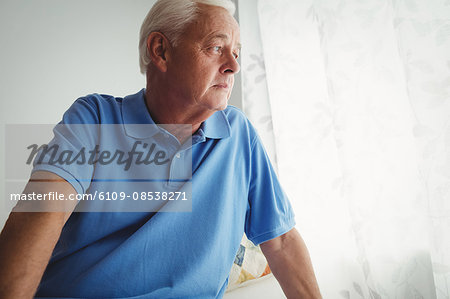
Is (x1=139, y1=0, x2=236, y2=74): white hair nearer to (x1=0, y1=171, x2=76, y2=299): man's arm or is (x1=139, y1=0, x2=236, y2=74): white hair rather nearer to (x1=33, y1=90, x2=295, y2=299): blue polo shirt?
(x1=33, y1=90, x2=295, y2=299): blue polo shirt

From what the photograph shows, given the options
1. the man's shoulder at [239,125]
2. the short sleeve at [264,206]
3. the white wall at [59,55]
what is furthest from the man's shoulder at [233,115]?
the white wall at [59,55]

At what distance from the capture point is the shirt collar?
0.76 m

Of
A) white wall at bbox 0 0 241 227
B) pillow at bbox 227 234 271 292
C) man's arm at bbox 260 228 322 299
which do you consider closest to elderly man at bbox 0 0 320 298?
man's arm at bbox 260 228 322 299

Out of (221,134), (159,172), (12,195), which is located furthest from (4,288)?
(12,195)

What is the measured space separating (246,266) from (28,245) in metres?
1.03

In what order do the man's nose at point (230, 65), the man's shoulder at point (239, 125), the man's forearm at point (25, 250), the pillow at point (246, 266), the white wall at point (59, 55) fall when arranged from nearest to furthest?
the man's forearm at point (25, 250), the man's nose at point (230, 65), the man's shoulder at point (239, 125), the pillow at point (246, 266), the white wall at point (59, 55)

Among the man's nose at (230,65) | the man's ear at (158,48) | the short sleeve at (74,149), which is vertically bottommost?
the short sleeve at (74,149)

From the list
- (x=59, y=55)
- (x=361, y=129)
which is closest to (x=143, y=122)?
(x=361, y=129)

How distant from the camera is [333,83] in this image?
1.25 meters

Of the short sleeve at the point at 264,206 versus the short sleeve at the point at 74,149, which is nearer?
the short sleeve at the point at 74,149

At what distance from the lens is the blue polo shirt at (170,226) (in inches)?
25.5

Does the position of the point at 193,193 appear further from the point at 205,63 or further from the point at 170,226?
the point at 205,63

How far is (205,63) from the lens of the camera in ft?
2.44

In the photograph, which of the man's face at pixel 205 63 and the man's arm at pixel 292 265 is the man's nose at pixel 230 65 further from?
the man's arm at pixel 292 265
